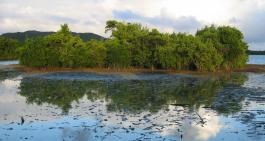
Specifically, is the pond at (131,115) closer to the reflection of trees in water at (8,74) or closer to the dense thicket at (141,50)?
the reflection of trees in water at (8,74)

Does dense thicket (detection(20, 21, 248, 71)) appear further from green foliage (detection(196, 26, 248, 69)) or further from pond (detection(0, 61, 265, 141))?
pond (detection(0, 61, 265, 141))

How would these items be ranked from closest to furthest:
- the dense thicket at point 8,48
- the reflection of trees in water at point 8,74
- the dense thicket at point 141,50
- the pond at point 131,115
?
1. the pond at point 131,115
2. the reflection of trees in water at point 8,74
3. the dense thicket at point 141,50
4. the dense thicket at point 8,48

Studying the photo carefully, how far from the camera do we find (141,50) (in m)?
89.2

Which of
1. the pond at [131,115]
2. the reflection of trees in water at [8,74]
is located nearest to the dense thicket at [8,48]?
the reflection of trees in water at [8,74]

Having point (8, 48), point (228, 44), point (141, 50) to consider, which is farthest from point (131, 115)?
point (8, 48)

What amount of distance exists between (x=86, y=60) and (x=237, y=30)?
33.9 m

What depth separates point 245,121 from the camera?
2755 cm

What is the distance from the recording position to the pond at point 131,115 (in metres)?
23.4

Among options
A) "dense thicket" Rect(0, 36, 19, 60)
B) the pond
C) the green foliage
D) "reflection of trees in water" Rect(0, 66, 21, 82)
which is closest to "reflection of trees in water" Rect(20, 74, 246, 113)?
the pond

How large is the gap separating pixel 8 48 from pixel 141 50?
271ft

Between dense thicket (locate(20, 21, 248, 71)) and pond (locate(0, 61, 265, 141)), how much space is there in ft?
130

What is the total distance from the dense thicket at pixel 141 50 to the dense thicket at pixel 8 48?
6337cm

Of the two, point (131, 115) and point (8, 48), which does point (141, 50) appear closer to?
point (131, 115)

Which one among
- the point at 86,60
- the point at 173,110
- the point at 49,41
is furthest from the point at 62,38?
the point at 173,110
